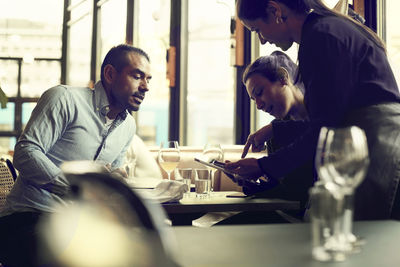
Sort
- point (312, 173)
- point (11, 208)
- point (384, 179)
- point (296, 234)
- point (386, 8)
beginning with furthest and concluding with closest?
point (386, 8) < point (11, 208) < point (312, 173) < point (384, 179) < point (296, 234)

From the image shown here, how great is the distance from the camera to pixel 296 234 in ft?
3.20

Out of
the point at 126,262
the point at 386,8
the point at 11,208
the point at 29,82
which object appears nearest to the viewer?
the point at 126,262

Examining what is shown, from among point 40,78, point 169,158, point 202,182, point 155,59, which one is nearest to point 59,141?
point 169,158

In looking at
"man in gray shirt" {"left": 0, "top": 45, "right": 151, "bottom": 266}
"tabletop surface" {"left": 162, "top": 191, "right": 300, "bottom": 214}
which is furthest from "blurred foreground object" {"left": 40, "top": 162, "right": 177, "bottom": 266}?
Answer: "man in gray shirt" {"left": 0, "top": 45, "right": 151, "bottom": 266}

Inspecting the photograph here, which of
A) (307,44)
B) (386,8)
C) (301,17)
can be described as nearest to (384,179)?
(307,44)

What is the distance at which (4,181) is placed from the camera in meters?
2.34

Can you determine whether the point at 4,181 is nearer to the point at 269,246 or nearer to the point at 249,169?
the point at 249,169

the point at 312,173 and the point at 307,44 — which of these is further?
the point at 312,173

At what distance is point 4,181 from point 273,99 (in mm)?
1358

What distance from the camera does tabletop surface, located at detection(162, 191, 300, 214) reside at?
169cm

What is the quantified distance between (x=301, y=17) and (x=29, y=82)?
5787 millimetres

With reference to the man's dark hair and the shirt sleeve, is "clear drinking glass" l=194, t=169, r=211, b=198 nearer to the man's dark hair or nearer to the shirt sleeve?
the shirt sleeve

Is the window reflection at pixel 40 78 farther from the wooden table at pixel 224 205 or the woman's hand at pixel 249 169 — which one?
the woman's hand at pixel 249 169

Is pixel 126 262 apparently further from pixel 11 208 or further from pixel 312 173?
pixel 11 208
